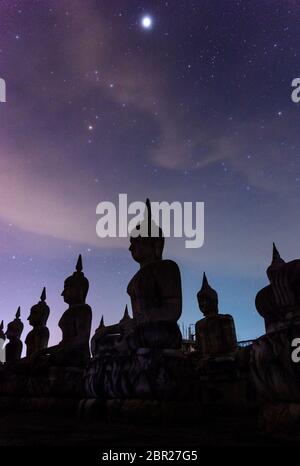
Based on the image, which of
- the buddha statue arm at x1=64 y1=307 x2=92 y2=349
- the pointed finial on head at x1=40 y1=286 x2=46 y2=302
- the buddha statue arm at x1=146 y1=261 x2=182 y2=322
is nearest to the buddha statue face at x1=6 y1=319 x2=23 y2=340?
the pointed finial on head at x1=40 y1=286 x2=46 y2=302

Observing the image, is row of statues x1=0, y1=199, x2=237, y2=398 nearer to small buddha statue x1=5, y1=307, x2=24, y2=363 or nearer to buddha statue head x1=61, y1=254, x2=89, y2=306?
buddha statue head x1=61, y1=254, x2=89, y2=306

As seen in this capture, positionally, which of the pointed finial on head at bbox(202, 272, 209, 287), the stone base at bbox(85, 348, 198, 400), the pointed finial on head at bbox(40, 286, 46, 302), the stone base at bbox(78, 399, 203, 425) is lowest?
the stone base at bbox(78, 399, 203, 425)

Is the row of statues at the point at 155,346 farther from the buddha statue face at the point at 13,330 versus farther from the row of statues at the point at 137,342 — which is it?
the buddha statue face at the point at 13,330

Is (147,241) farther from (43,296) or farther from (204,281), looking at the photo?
(43,296)

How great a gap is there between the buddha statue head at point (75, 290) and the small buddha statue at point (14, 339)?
4047 mm

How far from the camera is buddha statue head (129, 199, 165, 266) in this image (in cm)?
589

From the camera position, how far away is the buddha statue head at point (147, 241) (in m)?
5.89

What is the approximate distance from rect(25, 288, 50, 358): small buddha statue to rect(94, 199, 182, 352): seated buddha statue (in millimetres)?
4490

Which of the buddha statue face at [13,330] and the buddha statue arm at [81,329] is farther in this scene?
the buddha statue face at [13,330]

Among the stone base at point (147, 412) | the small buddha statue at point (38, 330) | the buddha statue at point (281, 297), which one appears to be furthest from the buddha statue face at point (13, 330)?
the buddha statue at point (281, 297)

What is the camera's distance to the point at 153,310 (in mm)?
5102

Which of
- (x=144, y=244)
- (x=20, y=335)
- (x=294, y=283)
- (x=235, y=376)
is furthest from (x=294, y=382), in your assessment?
(x=20, y=335)

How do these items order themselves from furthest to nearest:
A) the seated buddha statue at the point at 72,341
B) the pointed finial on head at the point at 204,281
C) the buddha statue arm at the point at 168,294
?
the pointed finial on head at the point at 204,281 → the seated buddha statue at the point at 72,341 → the buddha statue arm at the point at 168,294
